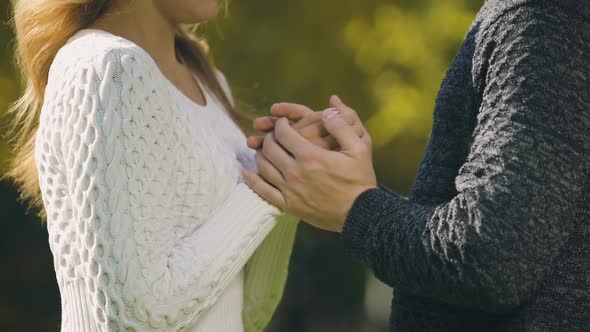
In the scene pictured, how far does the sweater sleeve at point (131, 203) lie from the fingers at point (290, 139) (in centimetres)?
24

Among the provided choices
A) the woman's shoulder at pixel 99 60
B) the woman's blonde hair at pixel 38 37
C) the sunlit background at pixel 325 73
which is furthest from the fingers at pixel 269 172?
the sunlit background at pixel 325 73

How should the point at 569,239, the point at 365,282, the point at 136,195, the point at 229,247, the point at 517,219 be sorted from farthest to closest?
the point at 365,282 < the point at 229,247 < the point at 136,195 < the point at 569,239 < the point at 517,219

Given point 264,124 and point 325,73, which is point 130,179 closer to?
point 264,124

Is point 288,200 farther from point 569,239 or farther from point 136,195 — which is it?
point 569,239

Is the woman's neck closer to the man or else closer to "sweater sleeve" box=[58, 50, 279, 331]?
"sweater sleeve" box=[58, 50, 279, 331]

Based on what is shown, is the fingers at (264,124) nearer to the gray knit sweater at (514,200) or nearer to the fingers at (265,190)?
the fingers at (265,190)

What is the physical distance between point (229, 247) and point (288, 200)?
167 mm

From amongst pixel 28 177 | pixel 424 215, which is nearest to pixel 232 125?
pixel 28 177

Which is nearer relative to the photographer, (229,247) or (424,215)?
(424,215)

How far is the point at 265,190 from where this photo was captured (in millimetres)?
1713

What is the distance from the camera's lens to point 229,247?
1.65 metres

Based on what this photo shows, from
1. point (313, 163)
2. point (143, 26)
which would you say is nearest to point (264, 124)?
point (313, 163)

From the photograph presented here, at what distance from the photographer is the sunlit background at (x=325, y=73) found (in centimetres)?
333

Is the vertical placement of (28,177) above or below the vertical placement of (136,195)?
below
